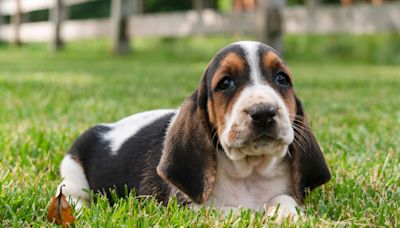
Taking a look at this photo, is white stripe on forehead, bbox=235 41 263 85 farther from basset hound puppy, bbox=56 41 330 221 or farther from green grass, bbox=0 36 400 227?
green grass, bbox=0 36 400 227

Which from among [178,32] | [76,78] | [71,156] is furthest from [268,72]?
[178,32]

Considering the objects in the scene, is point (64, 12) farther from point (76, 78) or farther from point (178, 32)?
point (76, 78)

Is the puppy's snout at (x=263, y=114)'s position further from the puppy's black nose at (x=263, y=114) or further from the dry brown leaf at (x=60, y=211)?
the dry brown leaf at (x=60, y=211)

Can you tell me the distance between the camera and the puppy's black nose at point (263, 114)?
113 inches

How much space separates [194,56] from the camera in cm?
1722

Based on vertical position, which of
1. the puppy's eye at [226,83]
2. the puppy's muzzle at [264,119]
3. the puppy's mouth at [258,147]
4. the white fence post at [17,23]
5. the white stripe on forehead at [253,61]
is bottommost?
the white fence post at [17,23]

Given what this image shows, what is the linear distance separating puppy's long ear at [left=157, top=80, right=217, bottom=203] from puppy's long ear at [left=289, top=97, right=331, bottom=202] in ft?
1.38

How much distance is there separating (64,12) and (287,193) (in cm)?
1972

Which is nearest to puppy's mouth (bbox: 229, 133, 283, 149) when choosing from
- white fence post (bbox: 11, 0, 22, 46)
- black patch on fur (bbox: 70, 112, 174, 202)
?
black patch on fur (bbox: 70, 112, 174, 202)

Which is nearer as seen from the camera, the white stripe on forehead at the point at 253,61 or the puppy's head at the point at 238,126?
the puppy's head at the point at 238,126

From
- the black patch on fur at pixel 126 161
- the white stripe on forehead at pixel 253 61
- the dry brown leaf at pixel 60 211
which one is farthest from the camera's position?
the black patch on fur at pixel 126 161

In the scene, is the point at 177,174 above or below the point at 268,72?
below

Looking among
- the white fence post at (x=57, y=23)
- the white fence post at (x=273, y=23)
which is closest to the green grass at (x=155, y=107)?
the white fence post at (x=273, y=23)

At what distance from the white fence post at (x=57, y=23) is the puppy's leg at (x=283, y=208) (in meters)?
19.1
